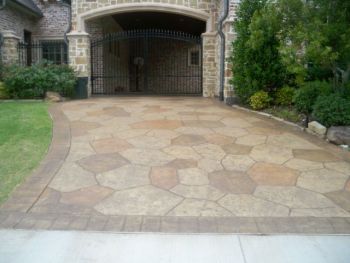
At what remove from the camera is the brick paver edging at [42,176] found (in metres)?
3.65

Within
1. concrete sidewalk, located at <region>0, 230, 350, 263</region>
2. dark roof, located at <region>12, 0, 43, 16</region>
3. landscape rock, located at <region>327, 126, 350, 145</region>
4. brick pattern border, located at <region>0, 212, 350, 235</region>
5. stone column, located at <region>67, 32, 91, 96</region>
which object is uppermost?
dark roof, located at <region>12, 0, 43, 16</region>

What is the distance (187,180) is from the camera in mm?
4383

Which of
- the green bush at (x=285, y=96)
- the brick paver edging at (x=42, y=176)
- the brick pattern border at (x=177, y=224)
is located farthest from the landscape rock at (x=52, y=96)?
the brick pattern border at (x=177, y=224)

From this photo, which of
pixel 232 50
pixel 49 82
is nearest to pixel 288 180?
pixel 232 50

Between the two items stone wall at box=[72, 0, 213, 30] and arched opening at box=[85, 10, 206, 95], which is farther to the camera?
arched opening at box=[85, 10, 206, 95]

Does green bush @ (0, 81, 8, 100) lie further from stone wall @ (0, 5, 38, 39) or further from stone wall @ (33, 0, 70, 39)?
stone wall @ (33, 0, 70, 39)

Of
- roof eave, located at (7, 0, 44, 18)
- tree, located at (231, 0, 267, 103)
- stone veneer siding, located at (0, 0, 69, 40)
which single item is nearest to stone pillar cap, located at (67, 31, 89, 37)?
roof eave, located at (7, 0, 44, 18)

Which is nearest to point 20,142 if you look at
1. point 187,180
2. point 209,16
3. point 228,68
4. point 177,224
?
point 187,180

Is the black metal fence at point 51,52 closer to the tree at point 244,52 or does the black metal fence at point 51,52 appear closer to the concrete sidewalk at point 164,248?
→ the tree at point 244,52

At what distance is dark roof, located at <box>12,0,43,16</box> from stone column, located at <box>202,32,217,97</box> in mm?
6861

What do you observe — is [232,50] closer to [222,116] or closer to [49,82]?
[222,116]

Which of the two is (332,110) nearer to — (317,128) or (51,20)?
(317,128)

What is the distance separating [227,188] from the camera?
13.6 feet

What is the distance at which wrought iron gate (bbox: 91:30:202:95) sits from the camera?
14.6m
